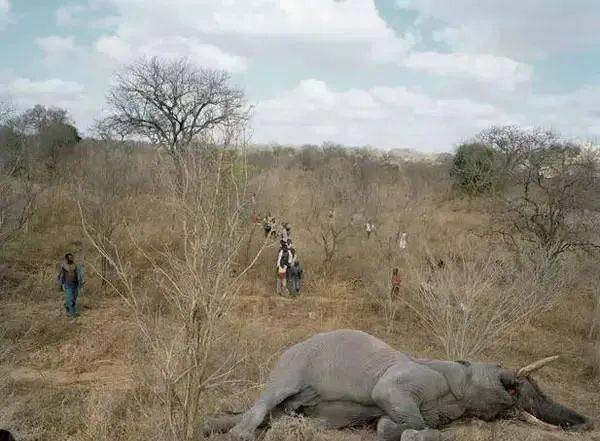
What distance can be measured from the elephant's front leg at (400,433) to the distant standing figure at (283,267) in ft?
31.4

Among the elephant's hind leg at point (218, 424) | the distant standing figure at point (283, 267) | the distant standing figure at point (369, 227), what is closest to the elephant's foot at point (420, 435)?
the elephant's hind leg at point (218, 424)

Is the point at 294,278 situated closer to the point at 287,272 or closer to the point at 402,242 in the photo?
the point at 287,272

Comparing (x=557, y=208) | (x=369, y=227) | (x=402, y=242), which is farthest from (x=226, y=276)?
(x=369, y=227)

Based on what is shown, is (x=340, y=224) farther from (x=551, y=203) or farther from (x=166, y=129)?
(x=166, y=129)

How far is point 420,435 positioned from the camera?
504cm

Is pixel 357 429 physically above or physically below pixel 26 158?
below

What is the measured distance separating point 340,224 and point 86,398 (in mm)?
A: 12027

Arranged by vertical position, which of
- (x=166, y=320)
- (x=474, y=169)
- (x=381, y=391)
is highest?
(x=474, y=169)

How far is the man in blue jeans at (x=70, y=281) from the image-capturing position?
12281 mm

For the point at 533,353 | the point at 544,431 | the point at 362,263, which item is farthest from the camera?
the point at 362,263

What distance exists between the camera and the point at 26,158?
20094 millimetres

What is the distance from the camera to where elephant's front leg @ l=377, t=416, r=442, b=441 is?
5029 millimetres

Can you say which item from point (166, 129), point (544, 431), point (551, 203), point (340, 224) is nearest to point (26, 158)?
point (166, 129)

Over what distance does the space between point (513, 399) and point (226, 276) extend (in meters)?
3.21
